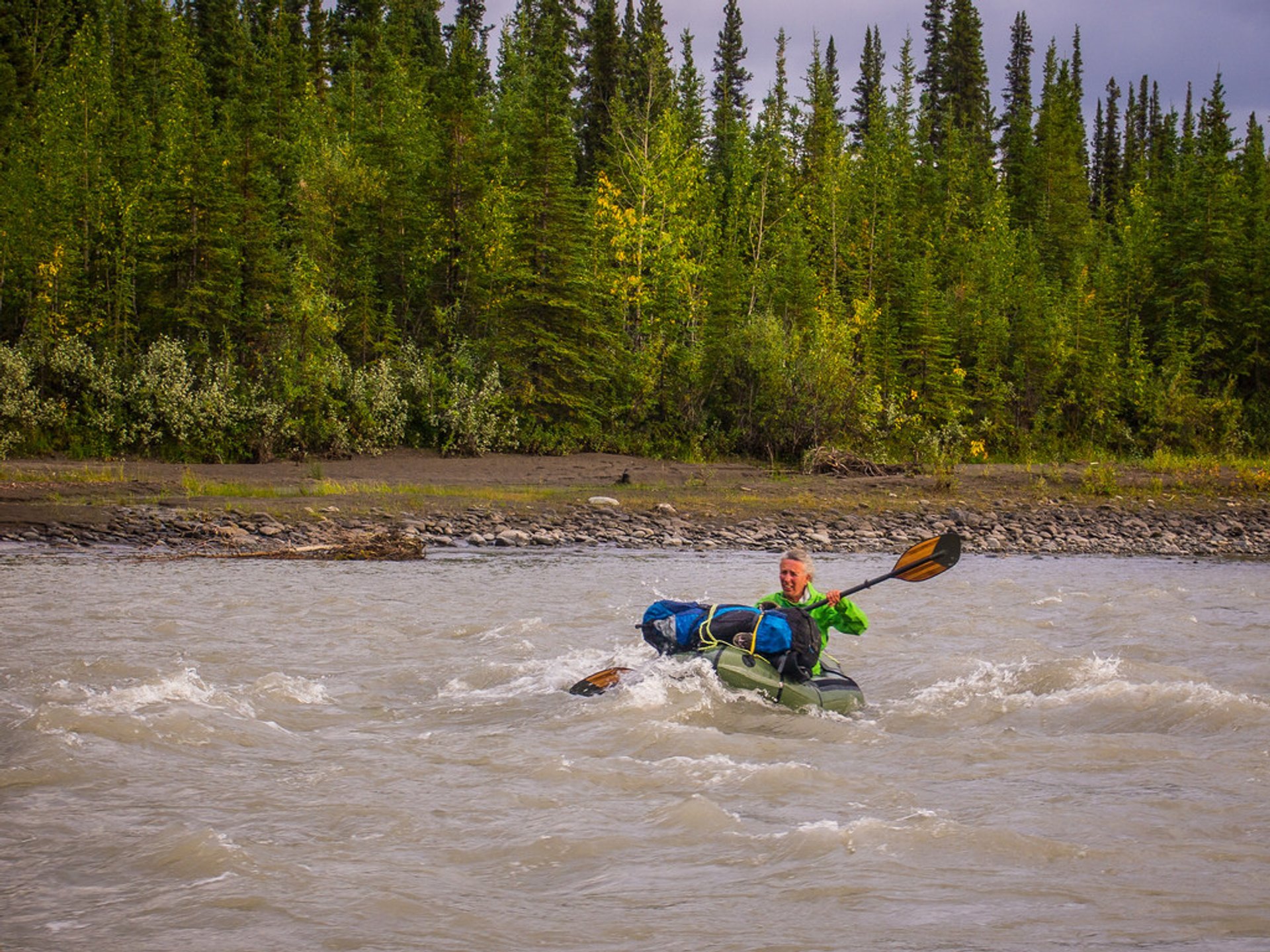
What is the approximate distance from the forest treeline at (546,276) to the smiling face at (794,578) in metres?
19.9

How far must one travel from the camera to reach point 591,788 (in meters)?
6.79

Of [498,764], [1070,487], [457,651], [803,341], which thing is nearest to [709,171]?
[803,341]

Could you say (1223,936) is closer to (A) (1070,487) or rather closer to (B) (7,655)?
(B) (7,655)

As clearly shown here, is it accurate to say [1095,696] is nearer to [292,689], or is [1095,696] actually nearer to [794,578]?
[794,578]

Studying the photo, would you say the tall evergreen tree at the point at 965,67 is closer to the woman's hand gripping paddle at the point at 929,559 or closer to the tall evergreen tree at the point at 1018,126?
the tall evergreen tree at the point at 1018,126

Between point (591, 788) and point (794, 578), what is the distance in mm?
2838

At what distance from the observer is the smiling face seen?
29.3ft

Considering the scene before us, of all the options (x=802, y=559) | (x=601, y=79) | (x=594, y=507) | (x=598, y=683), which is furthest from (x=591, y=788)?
(x=601, y=79)

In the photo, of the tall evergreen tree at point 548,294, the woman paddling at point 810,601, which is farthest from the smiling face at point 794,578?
the tall evergreen tree at point 548,294

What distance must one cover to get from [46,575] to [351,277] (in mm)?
19408

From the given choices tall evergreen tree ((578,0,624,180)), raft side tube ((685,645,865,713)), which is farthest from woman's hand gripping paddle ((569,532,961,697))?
tall evergreen tree ((578,0,624,180))

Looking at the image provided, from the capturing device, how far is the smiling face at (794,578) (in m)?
8.92

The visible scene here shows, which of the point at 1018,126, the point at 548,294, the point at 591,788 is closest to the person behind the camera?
the point at 591,788

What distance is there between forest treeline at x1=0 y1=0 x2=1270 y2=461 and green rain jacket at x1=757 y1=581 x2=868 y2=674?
779 inches
